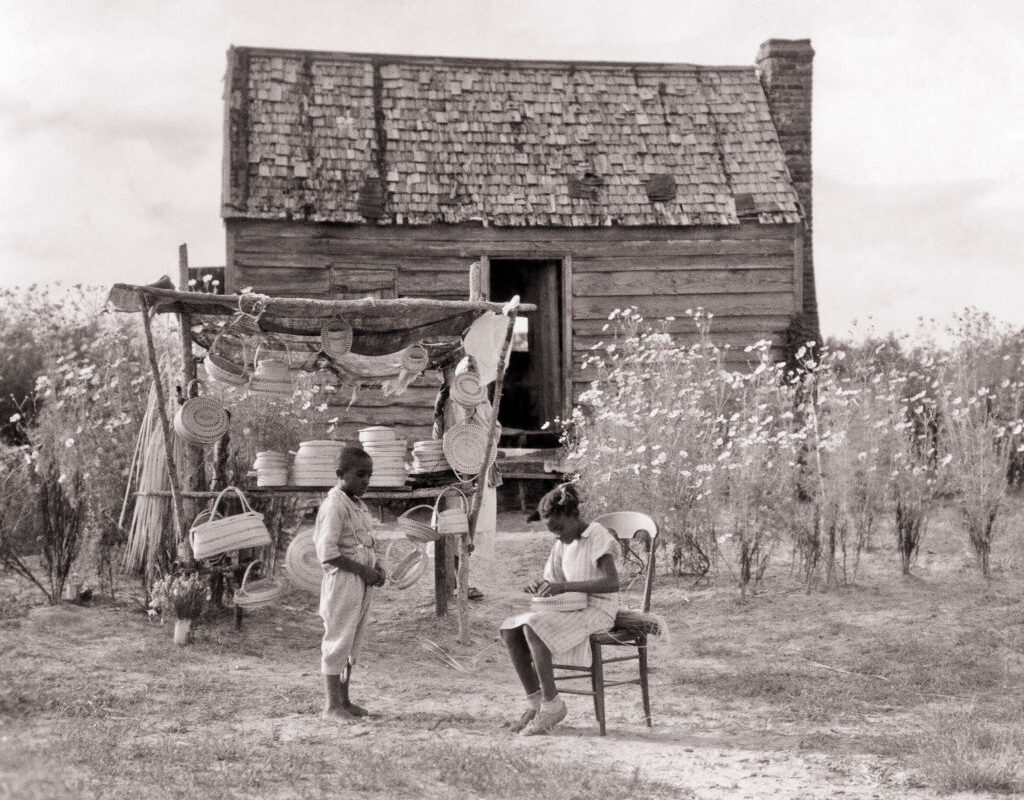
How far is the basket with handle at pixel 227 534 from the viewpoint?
7.66 meters

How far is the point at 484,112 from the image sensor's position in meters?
15.5

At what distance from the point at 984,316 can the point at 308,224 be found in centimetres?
757

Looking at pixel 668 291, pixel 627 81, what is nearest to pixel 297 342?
pixel 668 291

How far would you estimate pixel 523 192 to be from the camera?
14828 mm

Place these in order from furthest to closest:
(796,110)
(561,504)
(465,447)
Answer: (796,110) → (465,447) → (561,504)

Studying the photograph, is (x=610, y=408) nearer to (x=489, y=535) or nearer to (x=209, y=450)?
(x=489, y=535)

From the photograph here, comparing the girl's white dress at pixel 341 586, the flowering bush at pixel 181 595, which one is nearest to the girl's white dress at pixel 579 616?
the girl's white dress at pixel 341 586

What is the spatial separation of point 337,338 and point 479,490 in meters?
1.45

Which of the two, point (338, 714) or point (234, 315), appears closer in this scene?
point (338, 714)

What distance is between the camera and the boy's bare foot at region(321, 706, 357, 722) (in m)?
6.14

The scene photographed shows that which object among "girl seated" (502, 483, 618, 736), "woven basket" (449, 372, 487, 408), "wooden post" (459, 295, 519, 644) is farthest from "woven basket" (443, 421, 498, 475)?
"girl seated" (502, 483, 618, 736)

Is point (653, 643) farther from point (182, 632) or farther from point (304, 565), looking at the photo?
point (182, 632)

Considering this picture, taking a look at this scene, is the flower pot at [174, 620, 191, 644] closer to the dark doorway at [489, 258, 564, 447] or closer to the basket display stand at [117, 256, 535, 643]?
the basket display stand at [117, 256, 535, 643]

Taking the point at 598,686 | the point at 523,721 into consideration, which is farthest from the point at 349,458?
the point at 598,686
